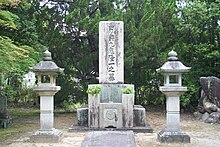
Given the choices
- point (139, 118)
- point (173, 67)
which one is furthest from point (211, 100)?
point (173, 67)

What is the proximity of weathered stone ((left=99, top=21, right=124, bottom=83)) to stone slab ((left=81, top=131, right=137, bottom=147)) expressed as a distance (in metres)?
4.00

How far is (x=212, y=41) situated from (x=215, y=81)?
3.25 metres

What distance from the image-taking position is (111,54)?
1073 cm

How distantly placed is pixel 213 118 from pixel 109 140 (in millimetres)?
6542

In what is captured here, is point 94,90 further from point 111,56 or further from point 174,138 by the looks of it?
point 174,138

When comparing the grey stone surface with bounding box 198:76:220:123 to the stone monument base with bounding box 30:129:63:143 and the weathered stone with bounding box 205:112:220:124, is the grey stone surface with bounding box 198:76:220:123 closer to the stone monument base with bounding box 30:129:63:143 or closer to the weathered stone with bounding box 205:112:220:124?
the weathered stone with bounding box 205:112:220:124

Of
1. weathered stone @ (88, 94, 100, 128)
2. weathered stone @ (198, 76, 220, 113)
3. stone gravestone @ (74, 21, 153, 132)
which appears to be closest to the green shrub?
weathered stone @ (88, 94, 100, 128)

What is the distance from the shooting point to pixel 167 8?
544 inches

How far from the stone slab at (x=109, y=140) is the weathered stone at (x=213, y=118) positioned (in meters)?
5.74

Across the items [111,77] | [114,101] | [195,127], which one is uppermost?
[111,77]

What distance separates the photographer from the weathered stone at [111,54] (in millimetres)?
10719

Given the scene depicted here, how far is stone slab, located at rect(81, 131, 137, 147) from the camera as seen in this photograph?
578cm

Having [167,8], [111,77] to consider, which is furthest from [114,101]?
[167,8]

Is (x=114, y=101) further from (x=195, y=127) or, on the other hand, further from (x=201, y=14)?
(x=201, y=14)
